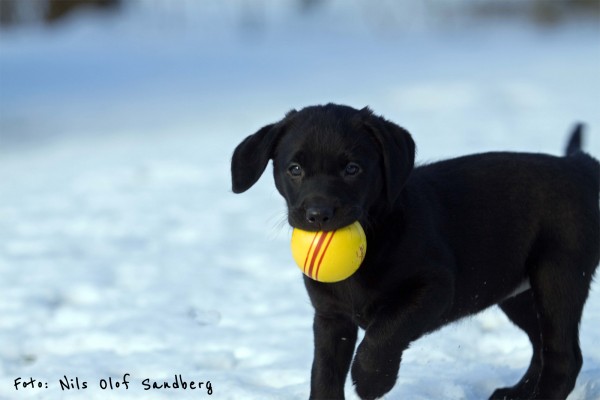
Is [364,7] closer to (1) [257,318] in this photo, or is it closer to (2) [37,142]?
(2) [37,142]

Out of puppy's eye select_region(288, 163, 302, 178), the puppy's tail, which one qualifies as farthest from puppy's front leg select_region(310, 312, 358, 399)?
the puppy's tail

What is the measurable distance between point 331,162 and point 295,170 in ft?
0.47

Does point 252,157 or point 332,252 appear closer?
point 332,252

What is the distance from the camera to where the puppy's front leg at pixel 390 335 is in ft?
11.6

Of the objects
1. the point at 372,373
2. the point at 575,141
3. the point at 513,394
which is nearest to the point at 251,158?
the point at 372,373

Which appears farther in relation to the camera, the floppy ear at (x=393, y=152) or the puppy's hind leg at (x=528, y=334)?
the puppy's hind leg at (x=528, y=334)

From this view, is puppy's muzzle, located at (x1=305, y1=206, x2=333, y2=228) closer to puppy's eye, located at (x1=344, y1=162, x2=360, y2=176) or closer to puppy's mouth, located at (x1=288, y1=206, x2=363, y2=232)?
puppy's mouth, located at (x1=288, y1=206, x2=363, y2=232)

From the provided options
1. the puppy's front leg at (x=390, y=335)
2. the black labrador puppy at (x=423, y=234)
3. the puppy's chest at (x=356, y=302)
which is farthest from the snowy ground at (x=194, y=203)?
the puppy's chest at (x=356, y=302)

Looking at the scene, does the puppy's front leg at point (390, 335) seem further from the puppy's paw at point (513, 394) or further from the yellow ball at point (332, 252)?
the puppy's paw at point (513, 394)

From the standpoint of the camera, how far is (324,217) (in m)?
3.34

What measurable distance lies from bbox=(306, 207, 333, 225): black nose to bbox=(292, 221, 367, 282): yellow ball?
69 mm

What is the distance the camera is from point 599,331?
488 cm

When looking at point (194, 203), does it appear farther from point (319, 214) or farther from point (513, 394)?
point (319, 214)

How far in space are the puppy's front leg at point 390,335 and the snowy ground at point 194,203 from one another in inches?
20.1
